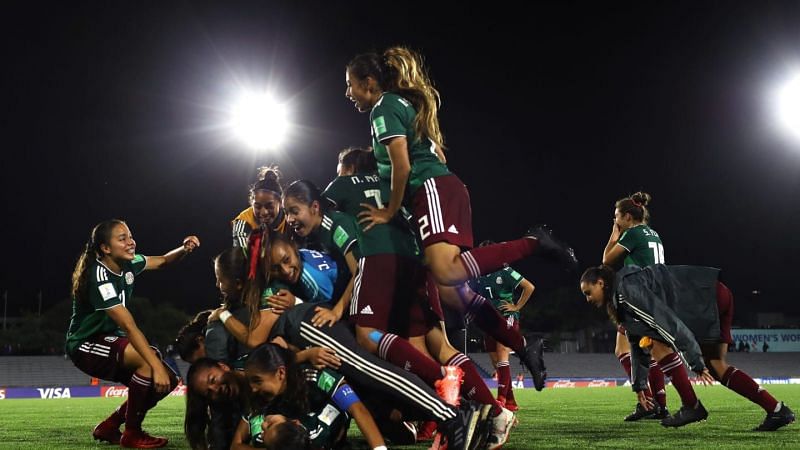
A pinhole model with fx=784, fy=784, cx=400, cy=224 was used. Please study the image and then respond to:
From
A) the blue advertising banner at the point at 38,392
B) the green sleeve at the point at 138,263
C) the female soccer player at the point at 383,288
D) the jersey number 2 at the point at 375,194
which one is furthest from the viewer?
the blue advertising banner at the point at 38,392

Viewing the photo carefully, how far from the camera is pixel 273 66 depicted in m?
41.8

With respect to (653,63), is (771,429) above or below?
below

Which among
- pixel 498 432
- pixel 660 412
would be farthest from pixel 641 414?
pixel 498 432

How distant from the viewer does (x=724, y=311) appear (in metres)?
6.66

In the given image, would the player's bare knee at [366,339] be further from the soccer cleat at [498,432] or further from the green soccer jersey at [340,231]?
the soccer cleat at [498,432]

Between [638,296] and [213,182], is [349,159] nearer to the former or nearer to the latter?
[638,296]

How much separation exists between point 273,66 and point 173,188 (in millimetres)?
8622

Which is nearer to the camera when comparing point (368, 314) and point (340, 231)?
point (368, 314)

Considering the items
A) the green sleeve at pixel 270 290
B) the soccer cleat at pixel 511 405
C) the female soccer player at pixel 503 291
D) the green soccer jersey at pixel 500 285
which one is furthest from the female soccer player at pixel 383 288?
the green soccer jersey at pixel 500 285

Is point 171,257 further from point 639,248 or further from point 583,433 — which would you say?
point 639,248

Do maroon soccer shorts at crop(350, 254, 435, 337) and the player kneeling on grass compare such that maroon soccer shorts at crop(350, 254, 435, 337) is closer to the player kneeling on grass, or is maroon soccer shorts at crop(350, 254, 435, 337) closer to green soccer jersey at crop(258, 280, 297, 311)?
green soccer jersey at crop(258, 280, 297, 311)

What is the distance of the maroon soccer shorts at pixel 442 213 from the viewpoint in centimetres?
490

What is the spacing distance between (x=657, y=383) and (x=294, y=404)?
5107 millimetres

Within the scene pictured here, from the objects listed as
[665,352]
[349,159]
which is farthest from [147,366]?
[665,352]
